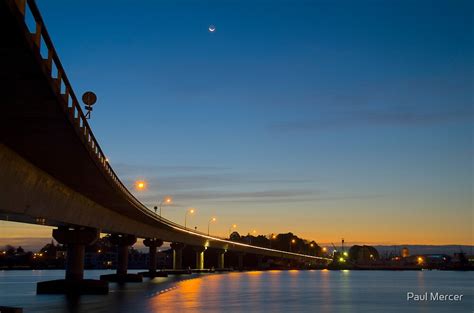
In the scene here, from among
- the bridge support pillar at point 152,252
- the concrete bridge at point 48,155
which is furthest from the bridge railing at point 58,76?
the bridge support pillar at point 152,252

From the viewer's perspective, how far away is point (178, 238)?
13050cm

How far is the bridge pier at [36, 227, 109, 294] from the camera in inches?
2507

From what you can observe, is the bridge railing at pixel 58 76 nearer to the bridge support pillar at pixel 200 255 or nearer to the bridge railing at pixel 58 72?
the bridge railing at pixel 58 72

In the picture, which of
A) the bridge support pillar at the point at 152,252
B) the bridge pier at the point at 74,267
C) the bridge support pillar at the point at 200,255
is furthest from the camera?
the bridge support pillar at the point at 200,255

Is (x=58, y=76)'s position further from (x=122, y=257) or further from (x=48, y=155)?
(x=122, y=257)

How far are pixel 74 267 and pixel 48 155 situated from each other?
3503 centimetres

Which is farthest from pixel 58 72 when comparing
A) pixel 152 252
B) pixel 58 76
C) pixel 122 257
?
pixel 152 252

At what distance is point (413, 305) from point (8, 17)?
5069cm

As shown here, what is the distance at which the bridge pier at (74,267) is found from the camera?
63688mm

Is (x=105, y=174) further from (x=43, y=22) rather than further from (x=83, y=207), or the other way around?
(x=43, y=22)

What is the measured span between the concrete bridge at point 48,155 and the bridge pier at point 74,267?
0.34 ft

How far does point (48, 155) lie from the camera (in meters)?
33.3

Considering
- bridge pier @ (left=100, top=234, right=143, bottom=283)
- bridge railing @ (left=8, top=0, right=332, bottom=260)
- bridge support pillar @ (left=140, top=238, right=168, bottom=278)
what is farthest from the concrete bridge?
bridge support pillar @ (left=140, top=238, right=168, bottom=278)

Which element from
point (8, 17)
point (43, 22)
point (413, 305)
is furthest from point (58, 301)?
point (8, 17)
